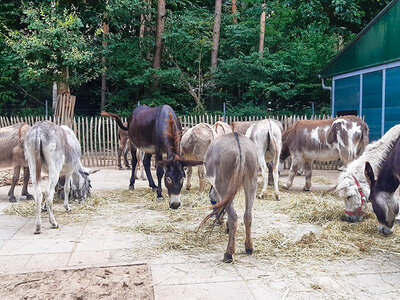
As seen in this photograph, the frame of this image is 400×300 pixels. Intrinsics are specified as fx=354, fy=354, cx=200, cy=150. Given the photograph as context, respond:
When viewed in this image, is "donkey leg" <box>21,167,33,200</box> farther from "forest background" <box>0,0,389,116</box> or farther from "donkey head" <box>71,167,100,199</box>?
"forest background" <box>0,0,389,116</box>

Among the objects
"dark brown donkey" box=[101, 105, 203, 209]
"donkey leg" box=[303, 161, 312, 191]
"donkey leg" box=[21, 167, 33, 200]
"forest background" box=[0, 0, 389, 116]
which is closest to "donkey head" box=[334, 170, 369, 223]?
"dark brown donkey" box=[101, 105, 203, 209]

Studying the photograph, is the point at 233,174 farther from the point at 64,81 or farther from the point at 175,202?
the point at 64,81

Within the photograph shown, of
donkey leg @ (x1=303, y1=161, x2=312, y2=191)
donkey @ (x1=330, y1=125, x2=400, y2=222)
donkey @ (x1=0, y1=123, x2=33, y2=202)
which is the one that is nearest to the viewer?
donkey @ (x1=330, y1=125, x2=400, y2=222)

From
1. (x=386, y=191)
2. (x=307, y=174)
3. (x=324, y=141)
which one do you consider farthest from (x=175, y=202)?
(x=324, y=141)

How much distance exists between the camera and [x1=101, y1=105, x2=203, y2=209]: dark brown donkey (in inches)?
210

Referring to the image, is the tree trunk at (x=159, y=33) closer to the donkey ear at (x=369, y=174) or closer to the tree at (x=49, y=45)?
the tree at (x=49, y=45)

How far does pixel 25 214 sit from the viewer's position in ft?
19.2

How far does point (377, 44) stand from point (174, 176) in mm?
9911

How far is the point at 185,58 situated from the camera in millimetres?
19219

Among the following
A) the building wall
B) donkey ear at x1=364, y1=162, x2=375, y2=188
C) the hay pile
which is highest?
the building wall

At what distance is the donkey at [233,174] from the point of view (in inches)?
145

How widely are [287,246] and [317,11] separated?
13.6 m

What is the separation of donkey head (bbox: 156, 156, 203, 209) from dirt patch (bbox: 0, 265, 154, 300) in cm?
178

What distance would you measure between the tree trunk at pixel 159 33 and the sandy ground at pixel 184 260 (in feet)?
43.8
